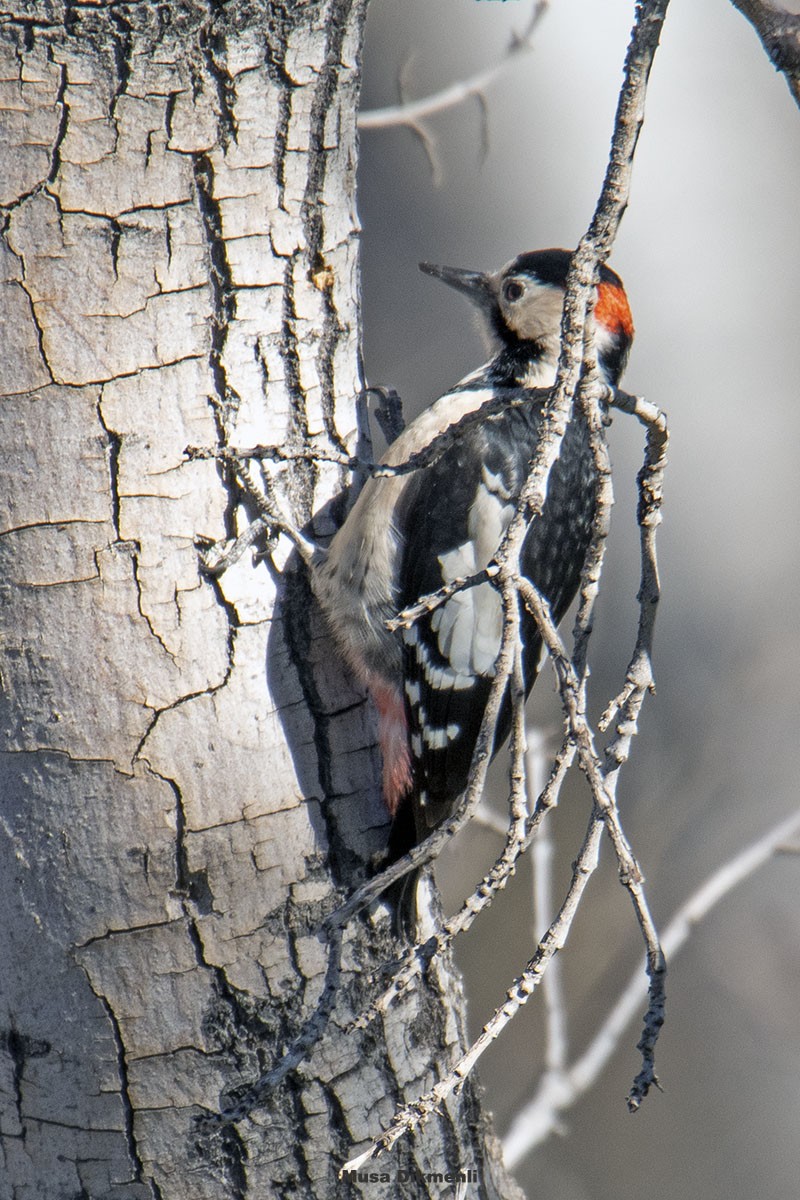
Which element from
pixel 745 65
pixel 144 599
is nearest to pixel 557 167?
pixel 745 65

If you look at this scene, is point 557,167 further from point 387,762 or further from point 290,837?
point 290,837

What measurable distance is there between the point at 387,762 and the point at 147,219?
3.01 ft

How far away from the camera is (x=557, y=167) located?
→ 386cm

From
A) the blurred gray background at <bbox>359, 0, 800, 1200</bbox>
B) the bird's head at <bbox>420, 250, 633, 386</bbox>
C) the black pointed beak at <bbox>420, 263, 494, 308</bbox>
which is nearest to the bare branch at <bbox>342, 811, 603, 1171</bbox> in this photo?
the bird's head at <bbox>420, 250, 633, 386</bbox>

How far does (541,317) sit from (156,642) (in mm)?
1406

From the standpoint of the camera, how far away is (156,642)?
4.89 feet

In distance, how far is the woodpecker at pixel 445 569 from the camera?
6.50 feet

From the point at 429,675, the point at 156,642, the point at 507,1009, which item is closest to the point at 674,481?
the point at 429,675

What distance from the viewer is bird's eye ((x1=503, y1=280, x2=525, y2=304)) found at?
2.56 m

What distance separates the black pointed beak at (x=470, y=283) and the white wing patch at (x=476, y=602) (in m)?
0.71

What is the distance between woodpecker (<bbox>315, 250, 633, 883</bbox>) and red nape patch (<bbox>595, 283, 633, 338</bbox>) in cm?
30

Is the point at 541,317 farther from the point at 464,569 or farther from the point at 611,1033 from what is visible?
the point at 611,1033

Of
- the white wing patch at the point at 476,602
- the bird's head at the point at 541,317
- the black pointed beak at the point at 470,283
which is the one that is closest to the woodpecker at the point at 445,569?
the white wing patch at the point at 476,602

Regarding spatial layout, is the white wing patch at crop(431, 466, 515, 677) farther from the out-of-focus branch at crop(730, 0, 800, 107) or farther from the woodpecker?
the out-of-focus branch at crop(730, 0, 800, 107)
